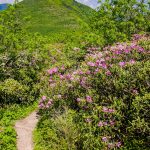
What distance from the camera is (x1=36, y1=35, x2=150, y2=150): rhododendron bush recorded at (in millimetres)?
14953

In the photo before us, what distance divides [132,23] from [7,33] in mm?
11165

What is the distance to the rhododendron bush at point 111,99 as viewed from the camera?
49.1 feet

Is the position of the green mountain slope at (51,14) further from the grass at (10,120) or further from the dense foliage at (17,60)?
the grass at (10,120)

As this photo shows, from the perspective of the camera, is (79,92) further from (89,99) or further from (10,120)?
(10,120)

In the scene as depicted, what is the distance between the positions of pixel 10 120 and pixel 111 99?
7674mm

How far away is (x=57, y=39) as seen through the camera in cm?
7644

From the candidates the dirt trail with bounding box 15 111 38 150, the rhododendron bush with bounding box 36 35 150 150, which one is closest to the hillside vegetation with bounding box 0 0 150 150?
the rhododendron bush with bounding box 36 35 150 150

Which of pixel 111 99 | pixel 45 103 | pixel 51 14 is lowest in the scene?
pixel 51 14

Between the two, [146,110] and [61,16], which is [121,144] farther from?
[61,16]

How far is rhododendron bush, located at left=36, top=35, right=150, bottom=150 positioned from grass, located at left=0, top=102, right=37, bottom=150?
7.79ft

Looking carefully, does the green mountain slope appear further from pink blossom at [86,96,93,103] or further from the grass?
pink blossom at [86,96,93,103]

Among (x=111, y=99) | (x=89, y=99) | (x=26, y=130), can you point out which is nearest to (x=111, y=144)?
(x=111, y=99)

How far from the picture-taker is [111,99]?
52.9 ft

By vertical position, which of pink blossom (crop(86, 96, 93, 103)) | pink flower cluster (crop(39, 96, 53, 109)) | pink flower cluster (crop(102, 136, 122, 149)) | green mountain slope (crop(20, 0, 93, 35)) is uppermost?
pink blossom (crop(86, 96, 93, 103))
